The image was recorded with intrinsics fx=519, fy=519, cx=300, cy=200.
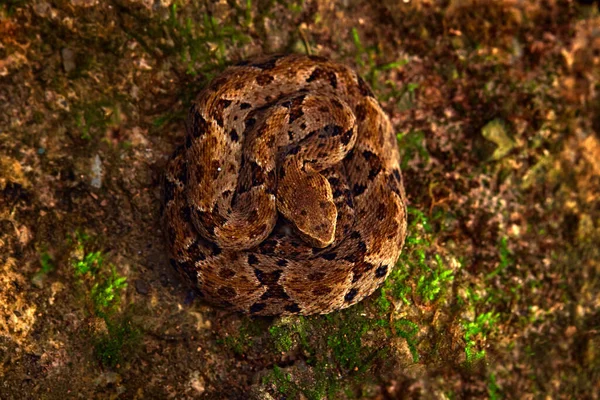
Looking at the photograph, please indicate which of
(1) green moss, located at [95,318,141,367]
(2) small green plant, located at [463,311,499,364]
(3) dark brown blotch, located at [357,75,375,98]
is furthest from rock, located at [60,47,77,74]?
(2) small green plant, located at [463,311,499,364]

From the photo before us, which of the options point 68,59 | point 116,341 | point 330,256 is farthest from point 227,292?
point 68,59

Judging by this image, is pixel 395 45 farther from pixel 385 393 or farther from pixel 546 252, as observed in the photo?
pixel 385 393

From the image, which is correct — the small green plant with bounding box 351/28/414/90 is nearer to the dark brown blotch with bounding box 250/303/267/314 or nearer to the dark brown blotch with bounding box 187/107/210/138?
the dark brown blotch with bounding box 187/107/210/138

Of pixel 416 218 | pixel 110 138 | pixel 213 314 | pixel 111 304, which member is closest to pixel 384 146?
pixel 416 218

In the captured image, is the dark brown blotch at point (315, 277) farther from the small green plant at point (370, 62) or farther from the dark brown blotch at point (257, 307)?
the small green plant at point (370, 62)

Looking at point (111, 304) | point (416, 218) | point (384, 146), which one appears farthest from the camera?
point (416, 218)

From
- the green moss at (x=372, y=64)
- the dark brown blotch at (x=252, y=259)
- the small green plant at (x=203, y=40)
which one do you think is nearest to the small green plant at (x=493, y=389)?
the dark brown blotch at (x=252, y=259)
